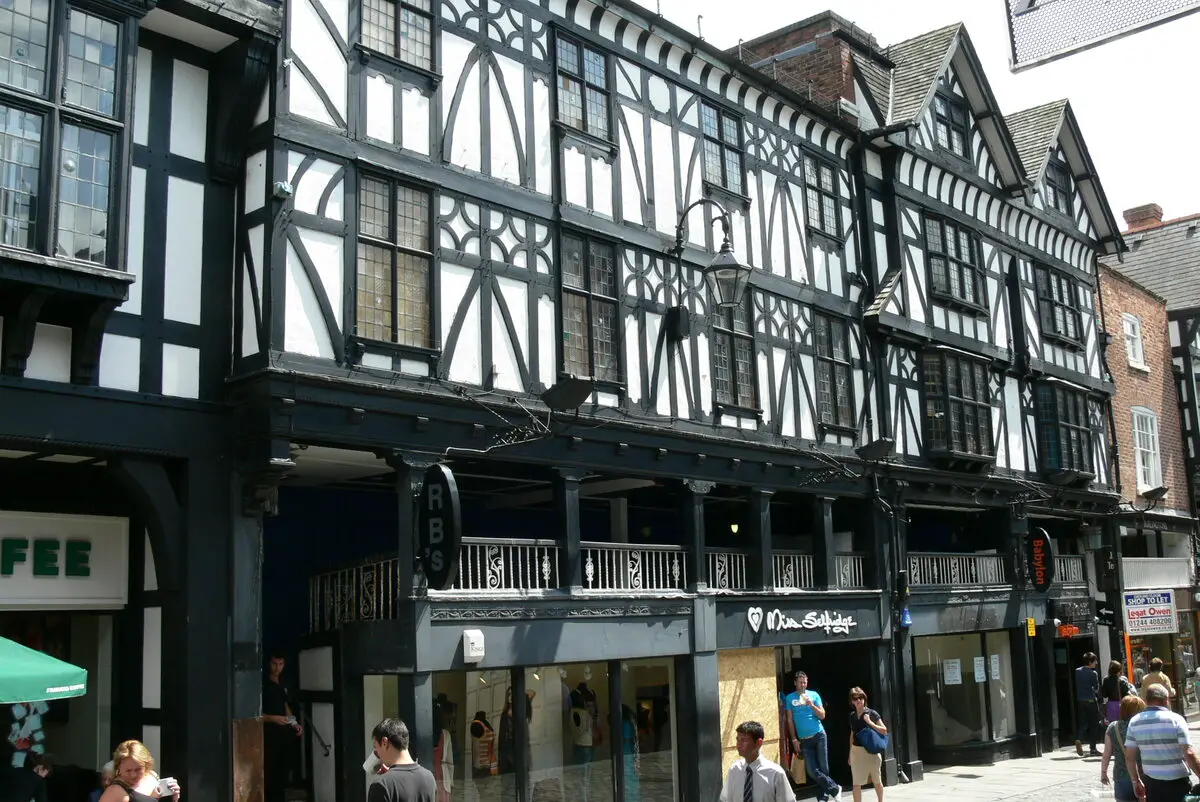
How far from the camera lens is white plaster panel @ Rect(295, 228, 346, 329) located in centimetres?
1257

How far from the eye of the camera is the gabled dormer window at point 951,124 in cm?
2408

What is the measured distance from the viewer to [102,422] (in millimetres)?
11203

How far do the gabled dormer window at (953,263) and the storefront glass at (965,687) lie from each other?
6663mm

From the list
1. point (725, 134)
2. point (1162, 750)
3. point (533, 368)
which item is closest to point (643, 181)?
point (725, 134)

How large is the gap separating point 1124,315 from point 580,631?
2215cm

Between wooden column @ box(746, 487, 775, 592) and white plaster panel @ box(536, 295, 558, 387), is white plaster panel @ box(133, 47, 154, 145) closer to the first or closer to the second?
white plaster panel @ box(536, 295, 558, 387)

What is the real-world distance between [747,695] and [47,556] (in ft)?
32.5

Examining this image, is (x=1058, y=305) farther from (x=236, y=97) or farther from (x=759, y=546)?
(x=236, y=97)

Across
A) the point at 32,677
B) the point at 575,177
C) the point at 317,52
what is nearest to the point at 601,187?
the point at 575,177

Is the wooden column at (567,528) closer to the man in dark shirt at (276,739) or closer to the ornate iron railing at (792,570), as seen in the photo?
the man in dark shirt at (276,739)

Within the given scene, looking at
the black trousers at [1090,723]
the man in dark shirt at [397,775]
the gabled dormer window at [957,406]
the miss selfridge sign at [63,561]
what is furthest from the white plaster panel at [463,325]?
the black trousers at [1090,723]

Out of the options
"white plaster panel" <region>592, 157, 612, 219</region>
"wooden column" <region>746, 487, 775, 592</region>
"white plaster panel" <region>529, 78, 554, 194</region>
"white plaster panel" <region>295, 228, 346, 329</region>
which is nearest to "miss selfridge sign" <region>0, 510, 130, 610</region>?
"white plaster panel" <region>295, 228, 346, 329</region>

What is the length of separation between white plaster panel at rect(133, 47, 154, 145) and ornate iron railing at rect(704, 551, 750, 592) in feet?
31.2

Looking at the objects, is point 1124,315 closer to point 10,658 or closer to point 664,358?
point 664,358
